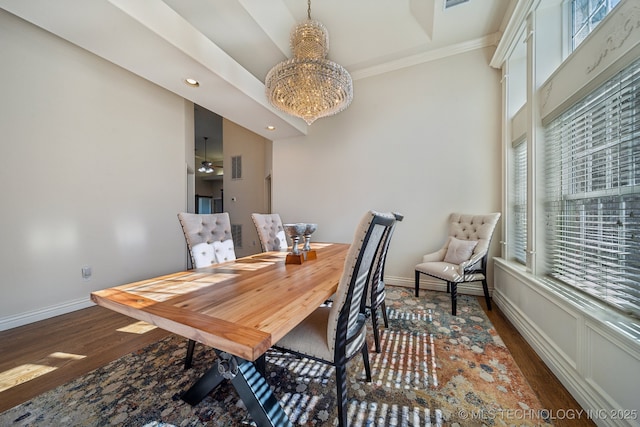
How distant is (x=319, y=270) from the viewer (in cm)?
160

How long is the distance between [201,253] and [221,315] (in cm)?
117

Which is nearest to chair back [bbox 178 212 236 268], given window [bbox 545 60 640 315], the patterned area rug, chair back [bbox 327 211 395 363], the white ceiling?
the patterned area rug

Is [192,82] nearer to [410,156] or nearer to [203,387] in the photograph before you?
[203,387]

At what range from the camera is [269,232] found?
267 cm

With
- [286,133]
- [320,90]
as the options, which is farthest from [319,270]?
[286,133]

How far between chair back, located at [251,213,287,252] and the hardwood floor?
3.98 feet

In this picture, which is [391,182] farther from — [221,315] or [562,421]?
[221,315]

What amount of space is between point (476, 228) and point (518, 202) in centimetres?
51

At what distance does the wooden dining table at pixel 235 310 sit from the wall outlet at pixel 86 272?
2.22m

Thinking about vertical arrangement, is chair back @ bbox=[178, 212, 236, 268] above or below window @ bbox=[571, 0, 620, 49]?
below

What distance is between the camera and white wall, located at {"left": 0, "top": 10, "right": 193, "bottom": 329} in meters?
2.25

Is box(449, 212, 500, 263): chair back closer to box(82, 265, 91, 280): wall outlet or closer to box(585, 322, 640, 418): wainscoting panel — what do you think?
box(585, 322, 640, 418): wainscoting panel

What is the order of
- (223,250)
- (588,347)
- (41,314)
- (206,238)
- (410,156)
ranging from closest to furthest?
(588,347), (206,238), (223,250), (41,314), (410,156)

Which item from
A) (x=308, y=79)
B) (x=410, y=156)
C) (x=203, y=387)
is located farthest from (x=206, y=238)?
(x=410, y=156)
